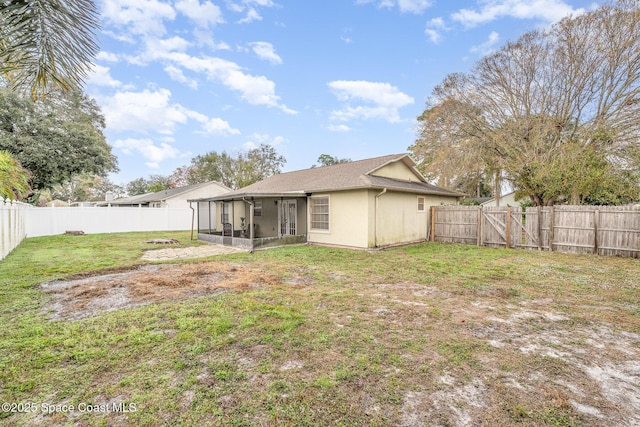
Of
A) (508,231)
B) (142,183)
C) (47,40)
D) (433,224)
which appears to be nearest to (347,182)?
(433,224)

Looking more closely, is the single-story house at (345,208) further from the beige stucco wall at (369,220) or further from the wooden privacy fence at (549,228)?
the wooden privacy fence at (549,228)

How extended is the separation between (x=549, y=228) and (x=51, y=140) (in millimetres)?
24603

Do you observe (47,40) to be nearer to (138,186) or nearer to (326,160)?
(326,160)

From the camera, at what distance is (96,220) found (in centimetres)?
1672

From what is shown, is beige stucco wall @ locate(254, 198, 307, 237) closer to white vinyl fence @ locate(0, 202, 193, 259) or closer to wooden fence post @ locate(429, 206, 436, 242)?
wooden fence post @ locate(429, 206, 436, 242)

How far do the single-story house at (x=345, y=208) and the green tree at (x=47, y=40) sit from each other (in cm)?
850

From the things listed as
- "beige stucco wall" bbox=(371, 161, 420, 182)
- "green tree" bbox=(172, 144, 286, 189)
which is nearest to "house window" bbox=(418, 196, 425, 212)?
"beige stucco wall" bbox=(371, 161, 420, 182)

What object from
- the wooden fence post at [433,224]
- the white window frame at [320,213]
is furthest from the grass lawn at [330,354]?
the wooden fence post at [433,224]

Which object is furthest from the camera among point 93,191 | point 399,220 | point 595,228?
point 93,191

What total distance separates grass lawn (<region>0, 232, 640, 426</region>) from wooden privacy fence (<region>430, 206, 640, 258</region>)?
12.8ft

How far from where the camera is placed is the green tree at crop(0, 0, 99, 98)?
1329 mm

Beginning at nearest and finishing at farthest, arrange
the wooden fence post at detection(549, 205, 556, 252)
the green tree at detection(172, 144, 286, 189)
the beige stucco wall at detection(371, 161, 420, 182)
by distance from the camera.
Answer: the wooden fence post at detection(549, 205, 556, 252)
the beige stucco wall at detection(371, 161, 420, 182)
the green tree at detection(172, 144, 286, 189)

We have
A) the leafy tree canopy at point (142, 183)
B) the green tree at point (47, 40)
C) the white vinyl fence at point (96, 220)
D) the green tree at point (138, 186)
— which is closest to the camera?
the green tree at point (47, 40)

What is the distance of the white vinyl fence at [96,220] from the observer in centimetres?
1451
